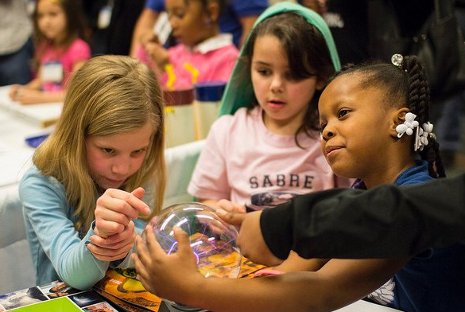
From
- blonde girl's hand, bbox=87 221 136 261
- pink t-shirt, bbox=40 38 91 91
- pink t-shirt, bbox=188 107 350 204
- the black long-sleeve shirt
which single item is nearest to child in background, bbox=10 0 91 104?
pink t-shirt, bbox=40 38 91 91

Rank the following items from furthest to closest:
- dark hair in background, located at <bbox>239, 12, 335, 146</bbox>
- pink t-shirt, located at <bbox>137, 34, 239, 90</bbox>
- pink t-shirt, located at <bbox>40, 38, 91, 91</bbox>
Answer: pink t-shirt, located at <bbox>40, 38, 91, 91</bbox>, pink t-shirt, located at <bbox>137, 34, 239, 90</bbox>, dark hair in background, located at <bbox>239, 12, 335, 146</bbox>

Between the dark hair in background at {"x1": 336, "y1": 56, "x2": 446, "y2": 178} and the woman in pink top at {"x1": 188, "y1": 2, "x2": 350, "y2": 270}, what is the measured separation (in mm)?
440

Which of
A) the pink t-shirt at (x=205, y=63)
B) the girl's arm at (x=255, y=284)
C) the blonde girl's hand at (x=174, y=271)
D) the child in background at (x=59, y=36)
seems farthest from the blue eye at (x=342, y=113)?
the child in background at (x=59, y=36)

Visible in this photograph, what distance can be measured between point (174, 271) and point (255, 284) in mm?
121

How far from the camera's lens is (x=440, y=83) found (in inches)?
67.8

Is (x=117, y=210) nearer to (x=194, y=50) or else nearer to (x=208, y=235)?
(x=208, y=235)

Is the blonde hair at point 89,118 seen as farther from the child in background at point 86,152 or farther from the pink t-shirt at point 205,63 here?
the pink t-shirt at point 205,63

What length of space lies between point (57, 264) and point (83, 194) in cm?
17

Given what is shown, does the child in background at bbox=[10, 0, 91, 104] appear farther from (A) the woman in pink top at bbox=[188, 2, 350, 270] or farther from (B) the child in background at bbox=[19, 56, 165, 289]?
(B) the child in background at bbox=[19, 56, 165, 289]

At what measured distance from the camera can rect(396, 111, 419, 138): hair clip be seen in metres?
1.02

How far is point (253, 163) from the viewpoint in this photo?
164cm

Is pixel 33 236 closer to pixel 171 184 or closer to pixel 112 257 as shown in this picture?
pixel 112 257

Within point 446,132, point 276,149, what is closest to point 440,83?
point 276,149

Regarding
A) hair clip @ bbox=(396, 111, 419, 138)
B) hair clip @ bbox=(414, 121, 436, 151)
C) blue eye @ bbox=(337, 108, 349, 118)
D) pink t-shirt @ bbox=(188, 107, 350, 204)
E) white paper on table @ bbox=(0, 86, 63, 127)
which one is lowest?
pink t-shirt @ bbox=(188, 107, 350, 204)
